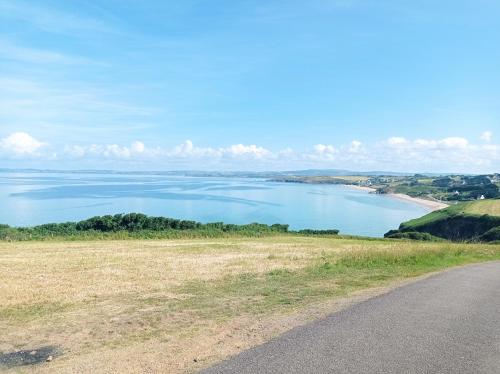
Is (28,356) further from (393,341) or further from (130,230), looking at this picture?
(130,230)

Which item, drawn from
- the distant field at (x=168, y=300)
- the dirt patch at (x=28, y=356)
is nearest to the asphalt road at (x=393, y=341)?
the distant field at (x=168, y=300)

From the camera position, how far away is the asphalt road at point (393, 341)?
7.50 m

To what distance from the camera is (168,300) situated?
12.8 m

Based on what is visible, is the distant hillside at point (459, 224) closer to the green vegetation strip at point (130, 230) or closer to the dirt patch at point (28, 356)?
the green vegetation strip at point (130, 230)

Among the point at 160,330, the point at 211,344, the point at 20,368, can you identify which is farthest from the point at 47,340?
the point at 211,344

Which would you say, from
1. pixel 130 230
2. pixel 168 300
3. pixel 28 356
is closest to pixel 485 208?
pixel 130 230

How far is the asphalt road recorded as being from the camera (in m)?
7.50

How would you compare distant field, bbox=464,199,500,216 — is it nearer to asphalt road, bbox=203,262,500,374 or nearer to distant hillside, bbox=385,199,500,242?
distant hillside, bbox=385,199,500,242

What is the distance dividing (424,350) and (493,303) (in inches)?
190

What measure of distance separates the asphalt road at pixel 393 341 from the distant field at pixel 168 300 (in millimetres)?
699

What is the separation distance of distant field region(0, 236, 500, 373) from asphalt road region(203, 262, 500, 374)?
2.29 feet

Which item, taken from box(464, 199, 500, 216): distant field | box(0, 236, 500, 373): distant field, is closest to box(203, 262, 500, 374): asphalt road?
box(0, 236, 500, 373): distant field

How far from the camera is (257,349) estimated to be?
8.36 m

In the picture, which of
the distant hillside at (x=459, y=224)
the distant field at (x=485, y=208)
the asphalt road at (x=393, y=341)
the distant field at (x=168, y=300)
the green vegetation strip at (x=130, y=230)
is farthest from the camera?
the distant field at (x=485, y=208)
